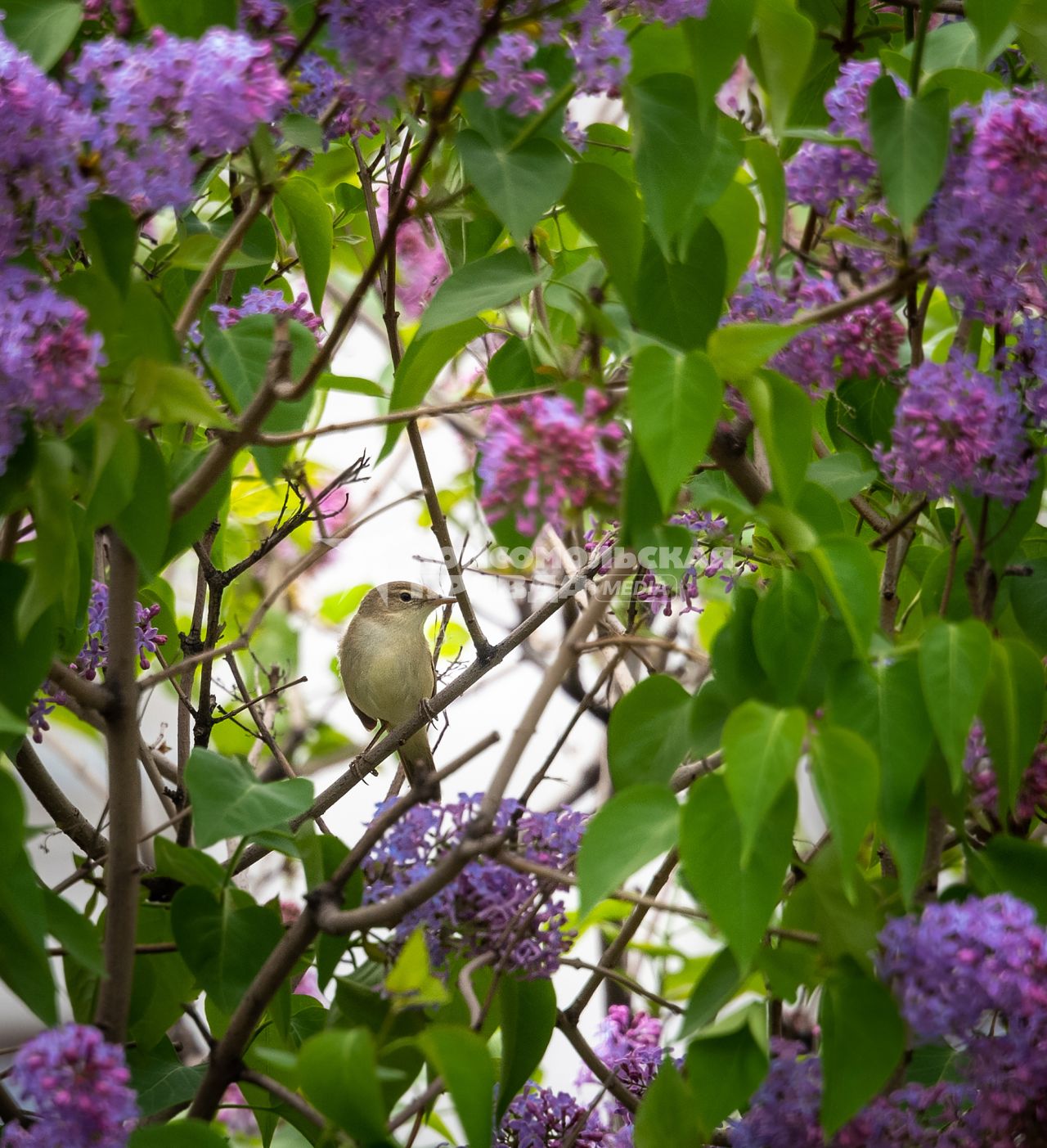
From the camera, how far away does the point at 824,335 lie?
1.04 m

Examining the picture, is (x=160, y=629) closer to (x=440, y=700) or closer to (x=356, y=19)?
(x=440, y=700)

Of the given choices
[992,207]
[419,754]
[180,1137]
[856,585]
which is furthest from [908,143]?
[419,754]

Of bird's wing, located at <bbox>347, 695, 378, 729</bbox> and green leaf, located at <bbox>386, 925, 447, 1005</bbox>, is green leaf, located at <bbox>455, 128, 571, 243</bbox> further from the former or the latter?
bird's wing, located at <bbox>347, 695, 378, 729</bbox>

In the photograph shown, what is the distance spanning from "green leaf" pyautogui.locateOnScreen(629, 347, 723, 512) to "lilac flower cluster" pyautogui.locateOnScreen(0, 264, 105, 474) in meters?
0.34

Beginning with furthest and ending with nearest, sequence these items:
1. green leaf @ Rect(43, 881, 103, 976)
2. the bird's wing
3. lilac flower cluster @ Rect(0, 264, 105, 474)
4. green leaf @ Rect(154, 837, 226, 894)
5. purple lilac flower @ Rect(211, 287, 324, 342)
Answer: the bird's wing
purple lilac flower @ Rect(211, 287, 324, 342)
green leaf @ Rect(154, 837, 226, 894)
green leaf @ Rect(43, 881, 103, 976)
lilac flower cluster @ Rect(0, 264, 105, 474)

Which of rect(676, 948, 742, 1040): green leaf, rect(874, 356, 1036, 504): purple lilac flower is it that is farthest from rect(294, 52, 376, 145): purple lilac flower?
rect(676, 948, 742, 1040): green leaf

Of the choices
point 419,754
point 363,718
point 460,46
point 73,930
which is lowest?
point 73,930

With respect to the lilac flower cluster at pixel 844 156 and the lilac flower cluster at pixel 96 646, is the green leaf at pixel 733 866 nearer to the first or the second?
the lilac flower cluster at pixel 844 156

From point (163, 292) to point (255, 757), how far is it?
4.31ft

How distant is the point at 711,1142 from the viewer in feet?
4.12

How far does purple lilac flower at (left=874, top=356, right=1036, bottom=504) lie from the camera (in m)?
0.98

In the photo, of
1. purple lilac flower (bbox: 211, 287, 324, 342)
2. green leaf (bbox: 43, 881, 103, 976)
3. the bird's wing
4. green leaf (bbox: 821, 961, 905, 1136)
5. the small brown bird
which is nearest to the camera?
green leaf (bbox: 821, 961, 905, 1136)

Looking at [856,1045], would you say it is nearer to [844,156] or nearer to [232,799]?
[232,799]

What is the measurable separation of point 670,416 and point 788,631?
20 cm
